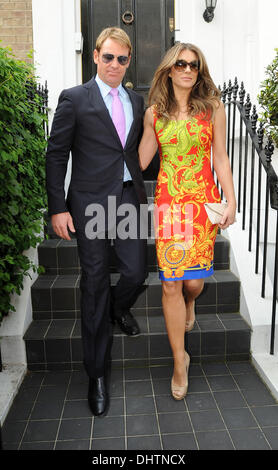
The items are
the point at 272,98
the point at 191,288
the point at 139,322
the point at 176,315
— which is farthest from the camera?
the point at 272,98

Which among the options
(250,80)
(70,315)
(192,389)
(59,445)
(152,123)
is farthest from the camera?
(250,80)

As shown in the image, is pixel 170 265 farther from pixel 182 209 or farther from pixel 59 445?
pixel 59 445

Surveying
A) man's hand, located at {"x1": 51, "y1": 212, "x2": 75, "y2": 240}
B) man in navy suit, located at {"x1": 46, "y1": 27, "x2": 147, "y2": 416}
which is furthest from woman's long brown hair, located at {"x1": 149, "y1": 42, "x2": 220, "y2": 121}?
man's hand, located at {"x1": 51, "y1": 212, "x2": 75, "y2": 240}

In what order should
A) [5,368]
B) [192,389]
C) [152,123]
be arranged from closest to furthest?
1. [152,123]
2. [192,389]
3. [5,368]

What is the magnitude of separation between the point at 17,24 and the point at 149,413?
15.4 feet

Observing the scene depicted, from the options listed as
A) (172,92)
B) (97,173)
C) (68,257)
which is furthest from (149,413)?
(172,92)

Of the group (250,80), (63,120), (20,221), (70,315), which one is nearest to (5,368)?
(70,315)

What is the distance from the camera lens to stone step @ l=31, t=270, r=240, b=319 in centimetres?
318

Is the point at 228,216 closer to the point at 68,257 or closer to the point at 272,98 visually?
the point at 68,257

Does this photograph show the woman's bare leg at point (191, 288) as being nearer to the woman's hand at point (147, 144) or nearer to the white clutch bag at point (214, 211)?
the white clutch bag at point (214, 211)

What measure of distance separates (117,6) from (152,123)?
378 cm

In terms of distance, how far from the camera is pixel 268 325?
9.66ft

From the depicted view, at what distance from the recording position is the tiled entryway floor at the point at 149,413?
2.17 metres

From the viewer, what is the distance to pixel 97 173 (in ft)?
7.48
